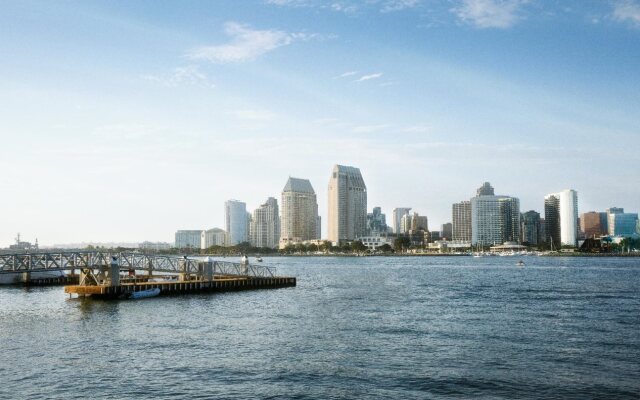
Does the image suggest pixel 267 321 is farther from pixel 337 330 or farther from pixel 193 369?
pixel 193 369

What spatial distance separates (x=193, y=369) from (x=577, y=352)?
28316mm

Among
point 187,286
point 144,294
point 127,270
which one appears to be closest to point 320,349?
point 144,294

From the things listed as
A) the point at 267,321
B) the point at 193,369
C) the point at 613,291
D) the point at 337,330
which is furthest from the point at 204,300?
the point at 613,291

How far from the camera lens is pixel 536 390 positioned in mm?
36375

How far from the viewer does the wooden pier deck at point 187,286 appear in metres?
84.7

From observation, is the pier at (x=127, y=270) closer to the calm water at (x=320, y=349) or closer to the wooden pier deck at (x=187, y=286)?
the wooden pier deck at (x=187, y=286)

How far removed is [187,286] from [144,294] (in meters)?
11.3

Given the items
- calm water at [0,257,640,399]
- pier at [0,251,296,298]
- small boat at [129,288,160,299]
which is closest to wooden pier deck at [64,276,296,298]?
pier at [0,251,296,298]

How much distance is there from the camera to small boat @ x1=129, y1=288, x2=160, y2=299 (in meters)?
86.4

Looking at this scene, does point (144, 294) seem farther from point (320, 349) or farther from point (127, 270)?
point (320, 349)

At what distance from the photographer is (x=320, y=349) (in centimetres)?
4903

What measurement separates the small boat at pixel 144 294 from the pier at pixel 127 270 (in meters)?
0.72

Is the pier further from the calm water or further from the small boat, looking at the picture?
the calm water

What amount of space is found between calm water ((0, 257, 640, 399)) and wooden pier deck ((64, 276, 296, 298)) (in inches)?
147
